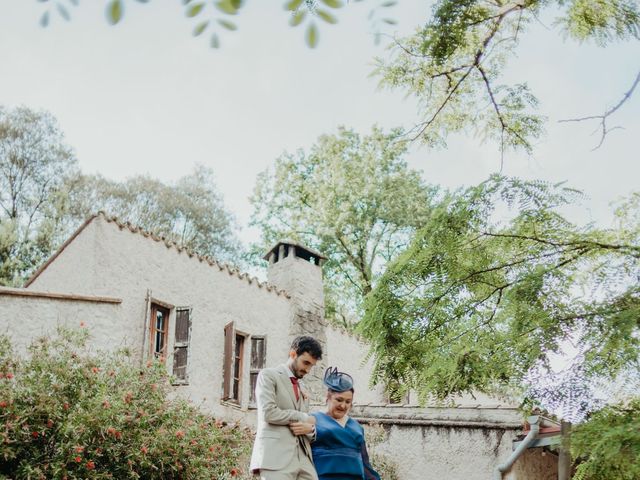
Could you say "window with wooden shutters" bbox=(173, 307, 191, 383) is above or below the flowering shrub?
above

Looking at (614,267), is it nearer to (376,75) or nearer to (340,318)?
(376,75)

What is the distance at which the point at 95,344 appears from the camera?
987 cm

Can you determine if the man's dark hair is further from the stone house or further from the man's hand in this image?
the stone house

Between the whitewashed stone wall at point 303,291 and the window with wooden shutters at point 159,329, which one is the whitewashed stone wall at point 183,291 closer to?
the window with wooden shutters at point 159,329

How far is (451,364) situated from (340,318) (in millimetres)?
19280

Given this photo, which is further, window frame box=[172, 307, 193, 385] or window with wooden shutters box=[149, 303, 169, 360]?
window frame box=[172, 307, 193, 385]

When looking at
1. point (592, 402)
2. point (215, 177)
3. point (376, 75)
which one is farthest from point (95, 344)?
point (215, 177)

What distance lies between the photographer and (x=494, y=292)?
4.87m

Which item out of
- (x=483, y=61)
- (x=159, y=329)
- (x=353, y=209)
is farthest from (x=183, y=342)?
(x=353, y=209)

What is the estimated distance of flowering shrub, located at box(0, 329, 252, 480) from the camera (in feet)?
19.4

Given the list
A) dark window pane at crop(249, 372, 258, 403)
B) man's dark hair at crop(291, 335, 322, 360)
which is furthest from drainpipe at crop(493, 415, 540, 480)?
dark window pane at crop(249, 372, 258, 403)

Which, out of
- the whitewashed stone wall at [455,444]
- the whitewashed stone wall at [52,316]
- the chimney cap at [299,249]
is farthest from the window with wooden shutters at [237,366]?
the whitewashed stone wall at [455,444]

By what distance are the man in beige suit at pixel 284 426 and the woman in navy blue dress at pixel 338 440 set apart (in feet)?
0.32

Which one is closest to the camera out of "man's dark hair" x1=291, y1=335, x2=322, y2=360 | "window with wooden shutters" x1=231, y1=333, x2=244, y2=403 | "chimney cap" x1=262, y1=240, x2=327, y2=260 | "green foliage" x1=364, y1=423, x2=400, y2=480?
"man's dark hair" x1=291, y1=335, x2=322, y2=360
